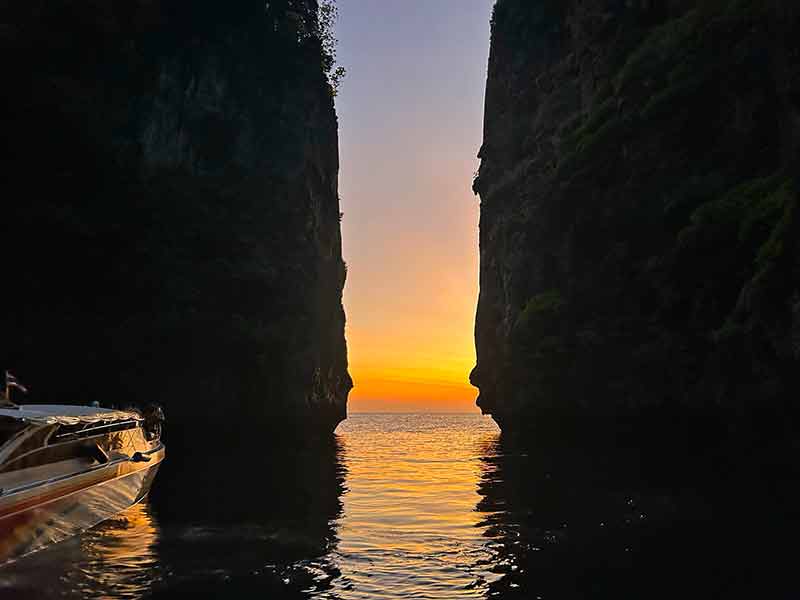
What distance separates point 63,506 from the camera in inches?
534

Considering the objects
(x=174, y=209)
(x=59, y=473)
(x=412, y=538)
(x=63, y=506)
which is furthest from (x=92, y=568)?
(x=174, y=209)

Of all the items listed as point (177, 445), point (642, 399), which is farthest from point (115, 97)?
point (642, 399)

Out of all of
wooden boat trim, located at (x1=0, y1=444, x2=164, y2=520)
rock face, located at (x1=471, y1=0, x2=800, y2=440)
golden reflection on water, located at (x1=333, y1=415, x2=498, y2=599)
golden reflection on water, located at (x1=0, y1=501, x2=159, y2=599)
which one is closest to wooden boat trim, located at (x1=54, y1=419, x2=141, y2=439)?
wooden boat trim, located at (x1=0, y1=444, x2=164, y2=520)

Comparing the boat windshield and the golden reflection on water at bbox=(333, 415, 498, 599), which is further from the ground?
A: the boat windshield

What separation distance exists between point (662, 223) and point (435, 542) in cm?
2485

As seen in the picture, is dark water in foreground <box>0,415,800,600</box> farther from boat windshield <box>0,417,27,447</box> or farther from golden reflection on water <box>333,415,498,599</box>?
boat windshield <box>0,417,27,447</box>

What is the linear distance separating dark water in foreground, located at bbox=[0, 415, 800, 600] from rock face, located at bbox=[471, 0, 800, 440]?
6.75 metres

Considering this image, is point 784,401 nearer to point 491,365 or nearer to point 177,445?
point 177,445

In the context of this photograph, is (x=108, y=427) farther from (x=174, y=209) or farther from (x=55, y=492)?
(x=174, y=209)

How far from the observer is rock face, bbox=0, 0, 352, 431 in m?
31.3

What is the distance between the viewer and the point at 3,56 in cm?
2872

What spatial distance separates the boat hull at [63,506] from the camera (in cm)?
1165

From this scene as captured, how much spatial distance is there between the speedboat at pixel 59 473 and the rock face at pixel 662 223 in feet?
65.0

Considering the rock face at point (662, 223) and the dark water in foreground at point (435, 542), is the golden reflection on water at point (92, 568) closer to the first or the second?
the dark water in foreground at point (435, 542)
